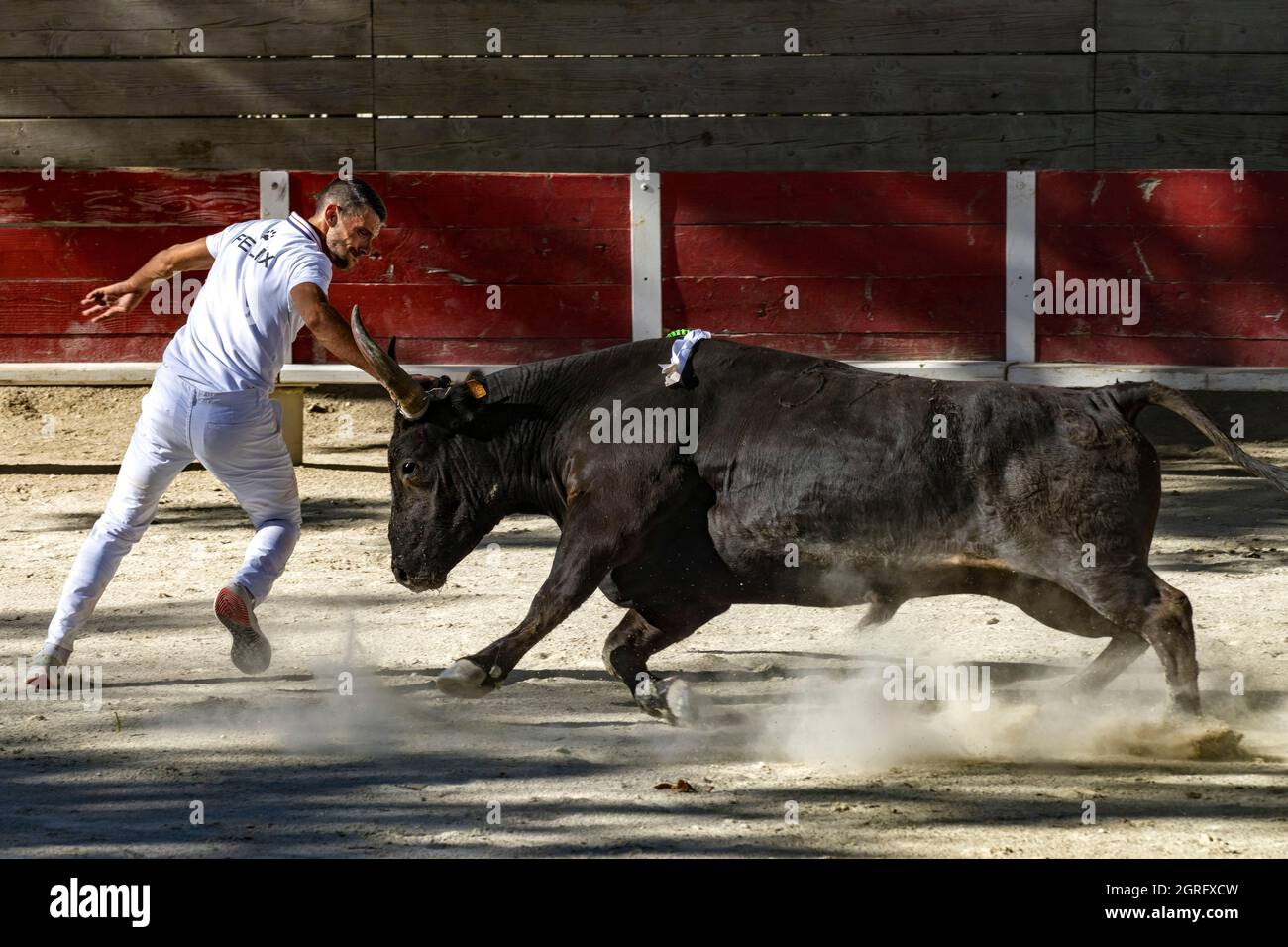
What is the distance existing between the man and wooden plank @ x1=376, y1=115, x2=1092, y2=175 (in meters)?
5.29

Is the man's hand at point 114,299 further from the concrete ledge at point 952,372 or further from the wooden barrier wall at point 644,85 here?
the wooden barrier wall at point 644,85

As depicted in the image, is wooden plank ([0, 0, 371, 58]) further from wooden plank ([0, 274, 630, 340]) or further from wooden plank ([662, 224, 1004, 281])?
wooden plank ([662, 224, 1004, 281])

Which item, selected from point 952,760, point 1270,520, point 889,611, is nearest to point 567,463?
point 889,611

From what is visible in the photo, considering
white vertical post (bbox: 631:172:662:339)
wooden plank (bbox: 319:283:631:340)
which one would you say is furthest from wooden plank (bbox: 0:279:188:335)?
white vertical post (bbox: 631:172:662:339)

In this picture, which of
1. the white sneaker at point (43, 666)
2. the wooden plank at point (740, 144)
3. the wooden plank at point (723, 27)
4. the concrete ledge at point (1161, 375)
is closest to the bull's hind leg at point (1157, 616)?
the white sneaker at point (43, 666)

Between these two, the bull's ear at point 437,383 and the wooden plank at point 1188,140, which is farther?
the wooden plank at point 1188,140

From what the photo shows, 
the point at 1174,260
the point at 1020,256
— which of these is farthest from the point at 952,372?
the point at 1174,260

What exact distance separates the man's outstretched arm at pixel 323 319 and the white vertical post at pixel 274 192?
5111 millimetres

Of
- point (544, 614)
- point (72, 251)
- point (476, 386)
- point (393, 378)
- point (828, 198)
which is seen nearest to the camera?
point (544, 614)

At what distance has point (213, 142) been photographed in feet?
33.4

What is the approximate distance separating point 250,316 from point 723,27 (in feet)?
19.3

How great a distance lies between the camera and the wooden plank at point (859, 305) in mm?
9477

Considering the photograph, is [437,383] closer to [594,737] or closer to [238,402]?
[238,402]

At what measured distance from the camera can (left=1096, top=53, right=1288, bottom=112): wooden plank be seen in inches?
387
